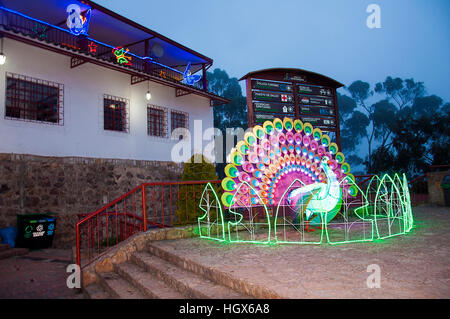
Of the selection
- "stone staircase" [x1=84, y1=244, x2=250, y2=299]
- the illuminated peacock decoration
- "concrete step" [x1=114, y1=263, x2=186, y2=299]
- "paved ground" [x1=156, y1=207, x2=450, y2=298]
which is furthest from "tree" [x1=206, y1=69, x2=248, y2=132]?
"concrete step" [x1=114, y1=263, x2=186, y2=299]

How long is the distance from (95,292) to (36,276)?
91.2 inches

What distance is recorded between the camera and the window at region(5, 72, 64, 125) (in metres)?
9.66

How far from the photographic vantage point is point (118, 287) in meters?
4.80

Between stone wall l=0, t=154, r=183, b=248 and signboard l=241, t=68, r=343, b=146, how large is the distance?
661 centimetres

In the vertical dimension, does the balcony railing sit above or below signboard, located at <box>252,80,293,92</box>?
above

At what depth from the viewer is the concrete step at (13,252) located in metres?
7.98

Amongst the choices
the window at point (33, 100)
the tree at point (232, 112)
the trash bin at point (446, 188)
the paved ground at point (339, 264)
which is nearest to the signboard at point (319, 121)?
the paved ground at point (339, 264)

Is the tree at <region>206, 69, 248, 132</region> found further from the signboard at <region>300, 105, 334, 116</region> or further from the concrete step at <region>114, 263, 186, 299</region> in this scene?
the concrete step at <region>114, 263, 186, 299</region>

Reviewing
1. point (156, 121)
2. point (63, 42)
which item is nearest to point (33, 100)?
point (63, 42)

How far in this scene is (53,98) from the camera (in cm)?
1070

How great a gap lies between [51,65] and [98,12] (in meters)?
2.71

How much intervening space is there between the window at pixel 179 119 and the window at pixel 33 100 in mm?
5391

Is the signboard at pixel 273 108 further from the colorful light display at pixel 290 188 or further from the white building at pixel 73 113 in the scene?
the white building at pixel 73 113
